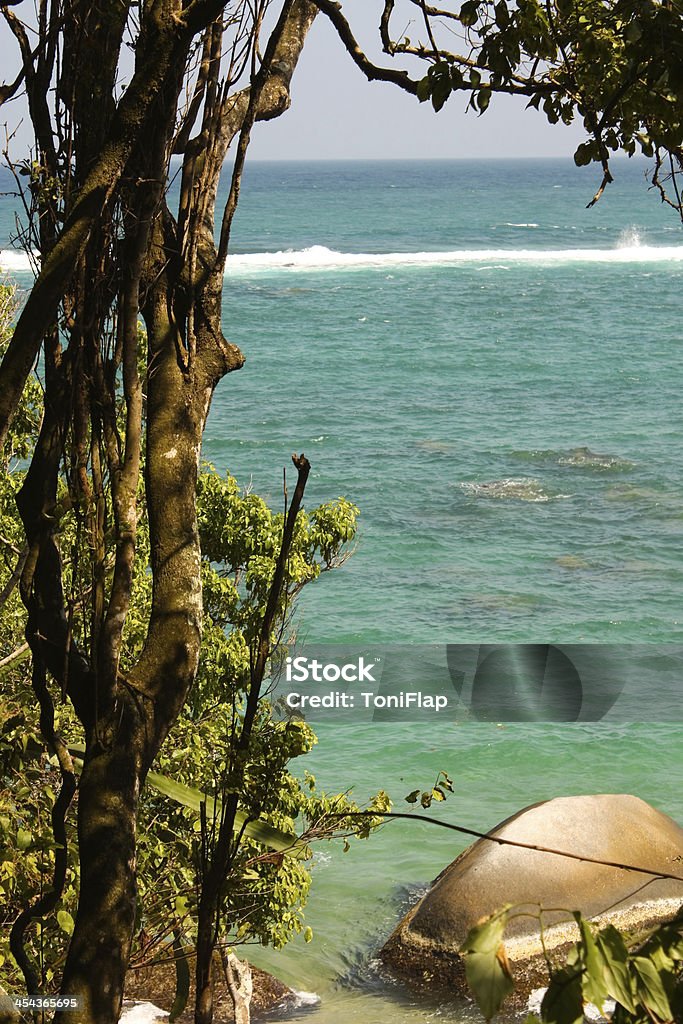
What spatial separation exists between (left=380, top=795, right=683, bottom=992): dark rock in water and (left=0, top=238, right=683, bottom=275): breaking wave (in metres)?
48.5

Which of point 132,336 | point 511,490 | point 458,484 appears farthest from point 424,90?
point 458,484

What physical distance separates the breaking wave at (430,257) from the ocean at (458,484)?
0.30 metres

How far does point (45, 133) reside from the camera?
310cm

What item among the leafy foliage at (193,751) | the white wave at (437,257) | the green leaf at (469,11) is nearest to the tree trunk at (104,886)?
the leafy foliage at (193,751)

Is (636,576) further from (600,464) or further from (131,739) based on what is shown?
(131,739)

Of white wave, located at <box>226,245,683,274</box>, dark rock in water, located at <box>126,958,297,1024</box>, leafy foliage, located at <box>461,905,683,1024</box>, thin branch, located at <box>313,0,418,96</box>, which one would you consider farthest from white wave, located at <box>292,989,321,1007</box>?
white wave, located at <box>226,245,683,274</box>

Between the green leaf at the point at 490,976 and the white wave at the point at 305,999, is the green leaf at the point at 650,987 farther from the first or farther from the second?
the white wave at the point at 305,999

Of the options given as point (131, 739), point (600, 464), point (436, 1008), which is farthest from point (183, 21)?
point (600, 464)

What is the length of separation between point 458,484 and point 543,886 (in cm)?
1710

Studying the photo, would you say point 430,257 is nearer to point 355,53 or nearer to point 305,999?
point 305,999

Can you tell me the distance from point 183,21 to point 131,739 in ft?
5.75

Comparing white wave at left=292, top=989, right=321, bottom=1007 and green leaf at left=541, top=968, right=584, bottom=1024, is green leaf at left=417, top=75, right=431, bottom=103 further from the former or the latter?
white wave at left=292, top=989, right=321, bottom=1007

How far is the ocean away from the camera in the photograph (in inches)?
511

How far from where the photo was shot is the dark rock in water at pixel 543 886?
884cm
